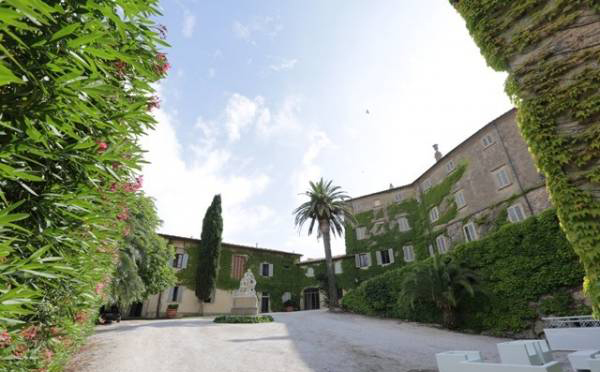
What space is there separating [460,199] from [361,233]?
477 inches

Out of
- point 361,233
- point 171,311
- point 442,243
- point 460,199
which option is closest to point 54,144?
point 171,311

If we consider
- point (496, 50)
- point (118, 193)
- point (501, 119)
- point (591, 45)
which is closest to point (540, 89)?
point (591, 45)

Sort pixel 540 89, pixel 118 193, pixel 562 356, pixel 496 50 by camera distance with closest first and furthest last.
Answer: pixel 540 89, pixel 496 50, pixel 118 193, pixel 562 356

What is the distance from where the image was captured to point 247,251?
30828mm

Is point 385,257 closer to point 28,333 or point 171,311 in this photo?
point 171,311

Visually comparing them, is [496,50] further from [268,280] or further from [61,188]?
[268,280]

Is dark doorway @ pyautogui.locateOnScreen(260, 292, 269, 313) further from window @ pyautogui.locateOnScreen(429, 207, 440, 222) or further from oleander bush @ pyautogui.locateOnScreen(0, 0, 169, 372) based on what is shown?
oleander bush @ pyautogui.locateOnScreen(0, 0, 169, 372)

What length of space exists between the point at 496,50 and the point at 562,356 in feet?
29.0

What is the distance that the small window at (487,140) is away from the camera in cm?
2265

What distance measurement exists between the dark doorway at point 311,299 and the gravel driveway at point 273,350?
20.6 metres

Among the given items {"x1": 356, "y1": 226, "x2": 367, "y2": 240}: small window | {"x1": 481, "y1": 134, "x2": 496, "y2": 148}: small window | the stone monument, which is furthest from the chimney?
the stone monument

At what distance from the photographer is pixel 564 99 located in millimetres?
3076

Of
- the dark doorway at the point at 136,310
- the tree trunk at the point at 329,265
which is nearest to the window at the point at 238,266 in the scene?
the dark doorway at the point at 136,310

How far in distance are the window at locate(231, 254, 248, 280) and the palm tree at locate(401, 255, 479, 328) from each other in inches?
799
